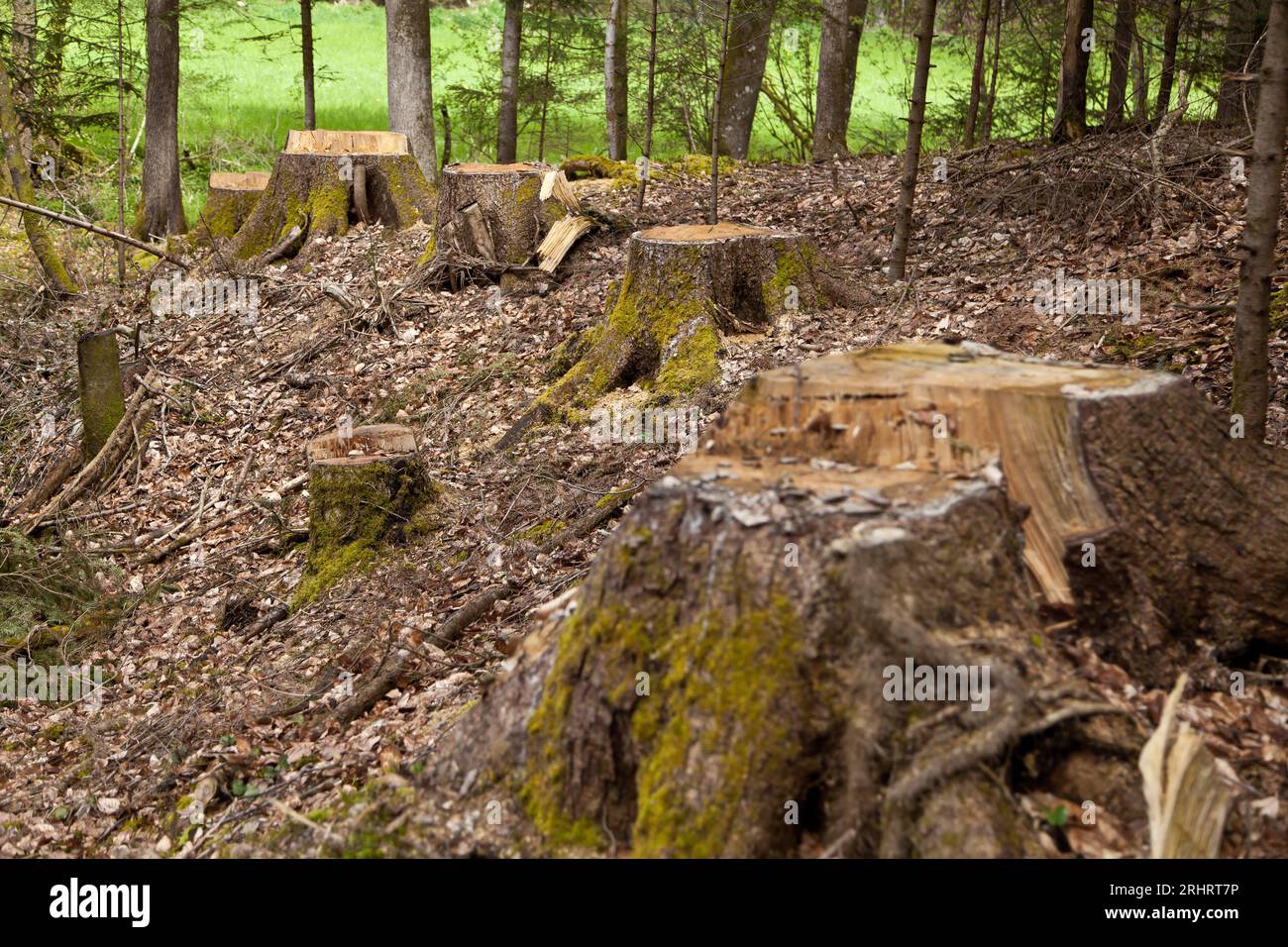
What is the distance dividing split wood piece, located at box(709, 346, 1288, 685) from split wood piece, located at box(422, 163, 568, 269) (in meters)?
6.40

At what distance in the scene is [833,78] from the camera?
45.5 feet

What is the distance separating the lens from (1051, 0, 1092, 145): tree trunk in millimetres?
9391

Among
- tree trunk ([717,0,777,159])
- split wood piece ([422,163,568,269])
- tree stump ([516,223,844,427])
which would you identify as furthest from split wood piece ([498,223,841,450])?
tree trunk ([717,0,777,159])

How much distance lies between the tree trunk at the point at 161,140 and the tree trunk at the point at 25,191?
1.58m

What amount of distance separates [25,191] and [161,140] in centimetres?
291

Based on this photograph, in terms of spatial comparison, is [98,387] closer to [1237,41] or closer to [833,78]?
[833,78]

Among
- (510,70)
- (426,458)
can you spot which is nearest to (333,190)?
(510,70)

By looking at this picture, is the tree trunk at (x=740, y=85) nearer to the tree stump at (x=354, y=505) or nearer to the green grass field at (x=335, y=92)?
the green grass field at (x=335, y=92)

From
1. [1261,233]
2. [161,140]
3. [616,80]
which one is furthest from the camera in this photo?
[616,80]

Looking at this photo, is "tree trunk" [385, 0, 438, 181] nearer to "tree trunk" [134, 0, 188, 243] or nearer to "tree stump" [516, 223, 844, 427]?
"tree trunk" [134, 0, 188, 243]

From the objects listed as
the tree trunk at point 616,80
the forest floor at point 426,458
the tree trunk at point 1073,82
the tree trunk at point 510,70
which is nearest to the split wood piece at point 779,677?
the forest floor at point 426,458

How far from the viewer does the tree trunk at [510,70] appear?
1501 centimetres
